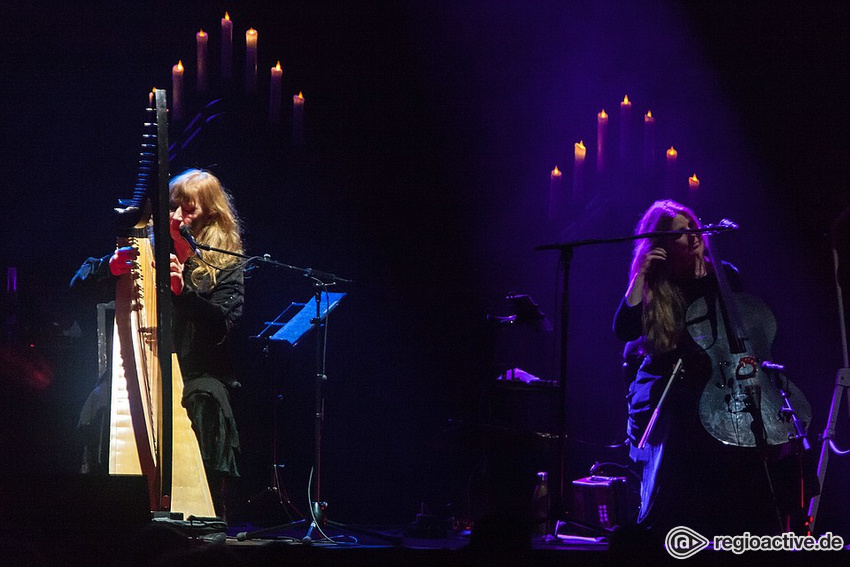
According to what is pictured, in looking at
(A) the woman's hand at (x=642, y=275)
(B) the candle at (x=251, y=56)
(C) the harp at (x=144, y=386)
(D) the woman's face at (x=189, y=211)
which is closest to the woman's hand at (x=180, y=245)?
(D) the woman's face at (x=189, y=211)

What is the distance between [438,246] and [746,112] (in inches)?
82.8

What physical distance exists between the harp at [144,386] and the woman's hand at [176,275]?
0.20 metres

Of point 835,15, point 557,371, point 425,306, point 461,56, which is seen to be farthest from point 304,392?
point 835,15

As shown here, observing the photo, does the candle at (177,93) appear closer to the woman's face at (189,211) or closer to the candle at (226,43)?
the candle at (226,43)

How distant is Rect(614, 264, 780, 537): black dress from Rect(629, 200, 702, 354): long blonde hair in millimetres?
102

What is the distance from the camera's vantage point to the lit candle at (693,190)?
5.79 metres

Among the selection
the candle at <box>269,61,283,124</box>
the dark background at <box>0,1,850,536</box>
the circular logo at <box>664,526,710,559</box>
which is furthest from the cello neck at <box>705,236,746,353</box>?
the candle at <box>269,61,283,124</box>

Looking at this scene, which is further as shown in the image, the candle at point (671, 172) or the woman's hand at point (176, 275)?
the candle at point (671, 172)

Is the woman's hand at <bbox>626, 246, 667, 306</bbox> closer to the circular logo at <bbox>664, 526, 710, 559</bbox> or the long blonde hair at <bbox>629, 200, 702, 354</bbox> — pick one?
the long blonde hair at <bbox>629, 200, 702, 354</bbox>

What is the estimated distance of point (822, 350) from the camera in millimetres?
5742

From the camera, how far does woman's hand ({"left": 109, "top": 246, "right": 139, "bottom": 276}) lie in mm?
3322

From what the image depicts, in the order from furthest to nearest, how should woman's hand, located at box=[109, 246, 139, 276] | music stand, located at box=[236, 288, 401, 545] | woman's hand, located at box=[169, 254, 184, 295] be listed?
music stand, located at box=[236, 288, 401, 545]
woman's hand, located at box=[169, 254, 184, 295]
woman's hand, located at box=[109, 246, 139, 276]

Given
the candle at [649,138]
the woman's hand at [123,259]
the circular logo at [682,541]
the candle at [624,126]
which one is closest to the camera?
the circular logo at [682,541]

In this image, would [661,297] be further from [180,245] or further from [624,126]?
[180,245]
